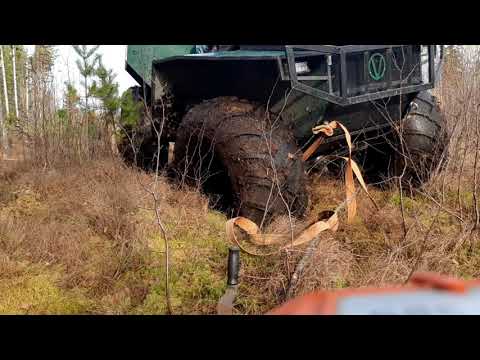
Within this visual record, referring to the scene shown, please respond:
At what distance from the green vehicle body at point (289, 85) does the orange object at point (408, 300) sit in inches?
128

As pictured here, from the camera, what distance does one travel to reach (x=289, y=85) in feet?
14.2

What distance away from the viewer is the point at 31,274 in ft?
11.9

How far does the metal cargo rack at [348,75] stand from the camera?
4.12m

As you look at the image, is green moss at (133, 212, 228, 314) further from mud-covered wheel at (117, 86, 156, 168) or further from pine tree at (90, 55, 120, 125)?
pine tree at (90, 55, 120, 125)

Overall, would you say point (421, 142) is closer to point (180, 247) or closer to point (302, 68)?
point (302, 68)

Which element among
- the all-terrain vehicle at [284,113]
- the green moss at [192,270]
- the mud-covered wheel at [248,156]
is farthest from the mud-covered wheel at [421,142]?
the green moss at [192,270]

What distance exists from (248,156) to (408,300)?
10.4 ft

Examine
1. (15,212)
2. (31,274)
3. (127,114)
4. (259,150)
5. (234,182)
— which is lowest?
(31,274)

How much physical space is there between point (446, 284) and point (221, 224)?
3402 millimetres

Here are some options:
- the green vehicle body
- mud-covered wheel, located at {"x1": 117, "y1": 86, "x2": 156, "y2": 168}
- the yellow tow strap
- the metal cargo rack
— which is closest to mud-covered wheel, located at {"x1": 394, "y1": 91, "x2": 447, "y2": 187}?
the green vehicle body

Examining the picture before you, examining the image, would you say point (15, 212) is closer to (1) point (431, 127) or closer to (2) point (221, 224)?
(2) point (221, 224)
